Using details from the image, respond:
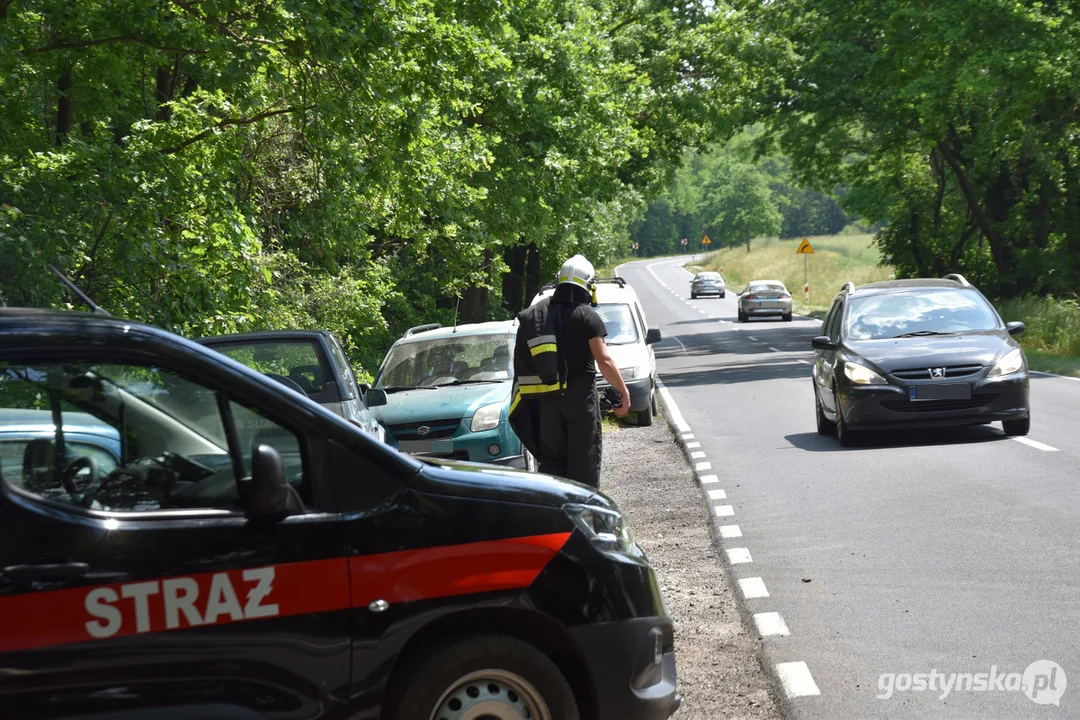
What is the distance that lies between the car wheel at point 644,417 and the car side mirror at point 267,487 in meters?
14.1

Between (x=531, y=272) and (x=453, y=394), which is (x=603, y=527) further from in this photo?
(x=531, y=272)

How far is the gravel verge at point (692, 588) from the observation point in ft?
18.3

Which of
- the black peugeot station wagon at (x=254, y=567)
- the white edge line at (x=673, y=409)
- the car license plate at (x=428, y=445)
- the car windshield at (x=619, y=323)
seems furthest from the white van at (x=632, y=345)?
the black peugeot station wagon at (x=254, y=567)

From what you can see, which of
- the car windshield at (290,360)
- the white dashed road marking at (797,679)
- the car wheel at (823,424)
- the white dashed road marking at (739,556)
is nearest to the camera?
the white dashed road marking at (797,679)

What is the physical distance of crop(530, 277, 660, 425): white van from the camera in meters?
17.6

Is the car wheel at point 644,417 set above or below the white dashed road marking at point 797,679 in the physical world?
below

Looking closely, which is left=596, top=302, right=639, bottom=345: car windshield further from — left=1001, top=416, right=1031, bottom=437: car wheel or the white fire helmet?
the white fire helmet

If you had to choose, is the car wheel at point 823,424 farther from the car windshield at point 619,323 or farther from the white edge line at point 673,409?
the car windshield at point 619,323

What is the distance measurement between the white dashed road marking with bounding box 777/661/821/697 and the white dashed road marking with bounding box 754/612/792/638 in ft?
1.83

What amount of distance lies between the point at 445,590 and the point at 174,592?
80 cm

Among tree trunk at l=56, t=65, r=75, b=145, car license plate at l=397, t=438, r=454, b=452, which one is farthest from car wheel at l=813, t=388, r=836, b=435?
tree trunk at l=56, t=65, r=75, b=145

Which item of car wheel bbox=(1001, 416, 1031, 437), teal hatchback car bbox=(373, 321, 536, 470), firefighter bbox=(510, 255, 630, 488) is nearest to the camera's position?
firefighter bbox=(510, 255, 630, 488)

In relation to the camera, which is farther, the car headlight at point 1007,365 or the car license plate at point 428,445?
the car headlight at point 1007,365

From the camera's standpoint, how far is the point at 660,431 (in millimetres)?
17234
